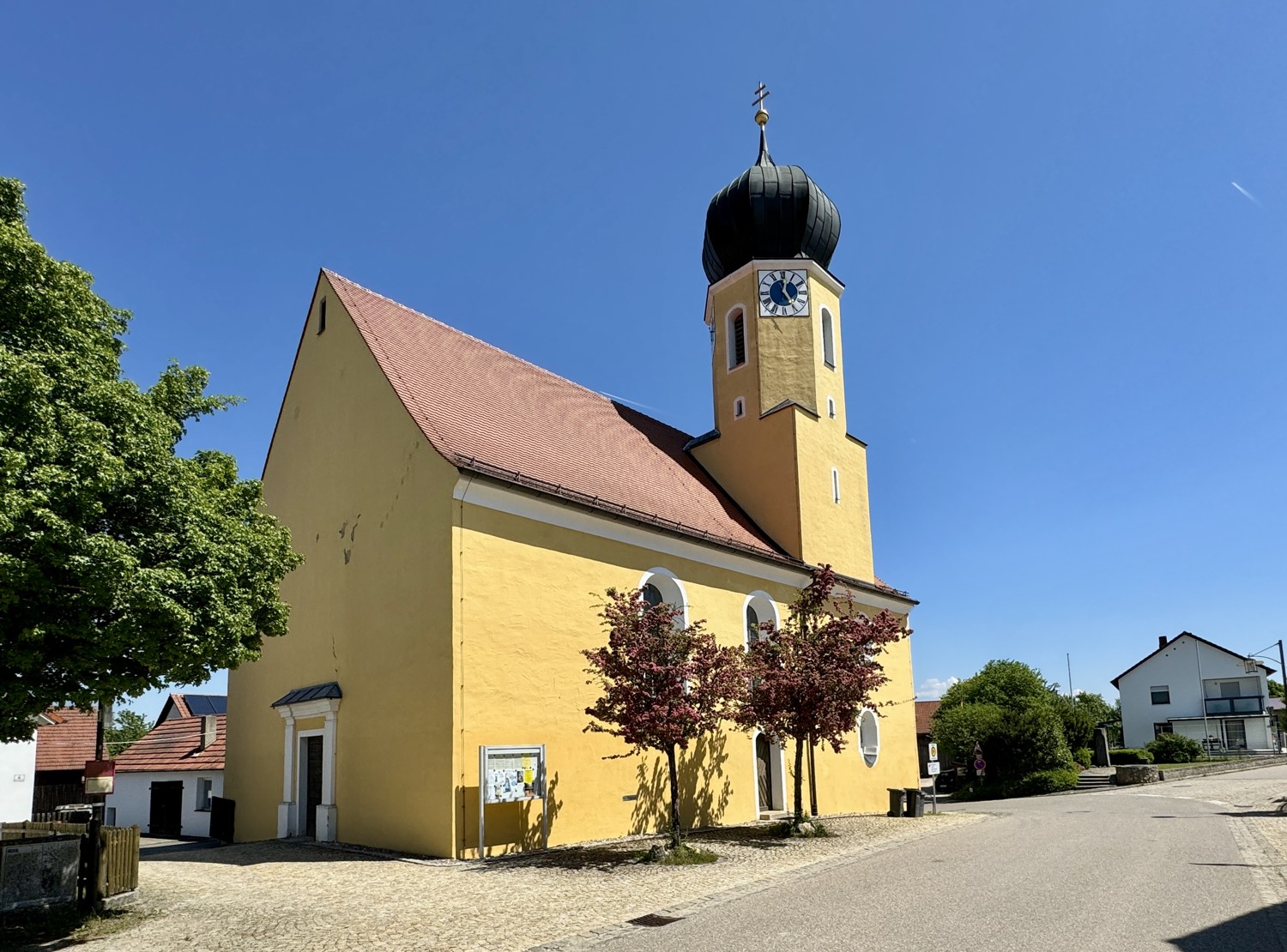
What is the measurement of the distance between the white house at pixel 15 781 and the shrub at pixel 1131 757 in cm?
4954

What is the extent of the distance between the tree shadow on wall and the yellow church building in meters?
0.05

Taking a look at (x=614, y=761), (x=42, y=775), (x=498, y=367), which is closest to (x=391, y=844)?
(x=614, y=761)

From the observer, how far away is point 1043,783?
37844mm

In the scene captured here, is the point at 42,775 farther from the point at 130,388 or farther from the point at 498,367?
the point at 130,388

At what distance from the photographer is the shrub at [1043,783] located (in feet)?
124

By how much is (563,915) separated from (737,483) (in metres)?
18.1

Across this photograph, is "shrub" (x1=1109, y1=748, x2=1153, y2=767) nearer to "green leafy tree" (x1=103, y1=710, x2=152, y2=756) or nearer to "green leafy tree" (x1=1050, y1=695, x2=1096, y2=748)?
"green leafy tree" (x1=1050, y1=695, x2=1096, y2=748)

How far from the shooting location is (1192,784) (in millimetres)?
37656

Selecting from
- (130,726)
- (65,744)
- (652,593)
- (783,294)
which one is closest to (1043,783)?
(783,294)

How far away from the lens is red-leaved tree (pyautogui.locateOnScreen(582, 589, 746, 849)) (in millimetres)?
14773

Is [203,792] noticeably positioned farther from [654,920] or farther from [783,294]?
[783,294]

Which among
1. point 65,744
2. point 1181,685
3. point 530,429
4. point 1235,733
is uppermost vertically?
point 530,429

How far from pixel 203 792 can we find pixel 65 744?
749 centimetres

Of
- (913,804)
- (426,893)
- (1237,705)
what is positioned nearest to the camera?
(426,893)
